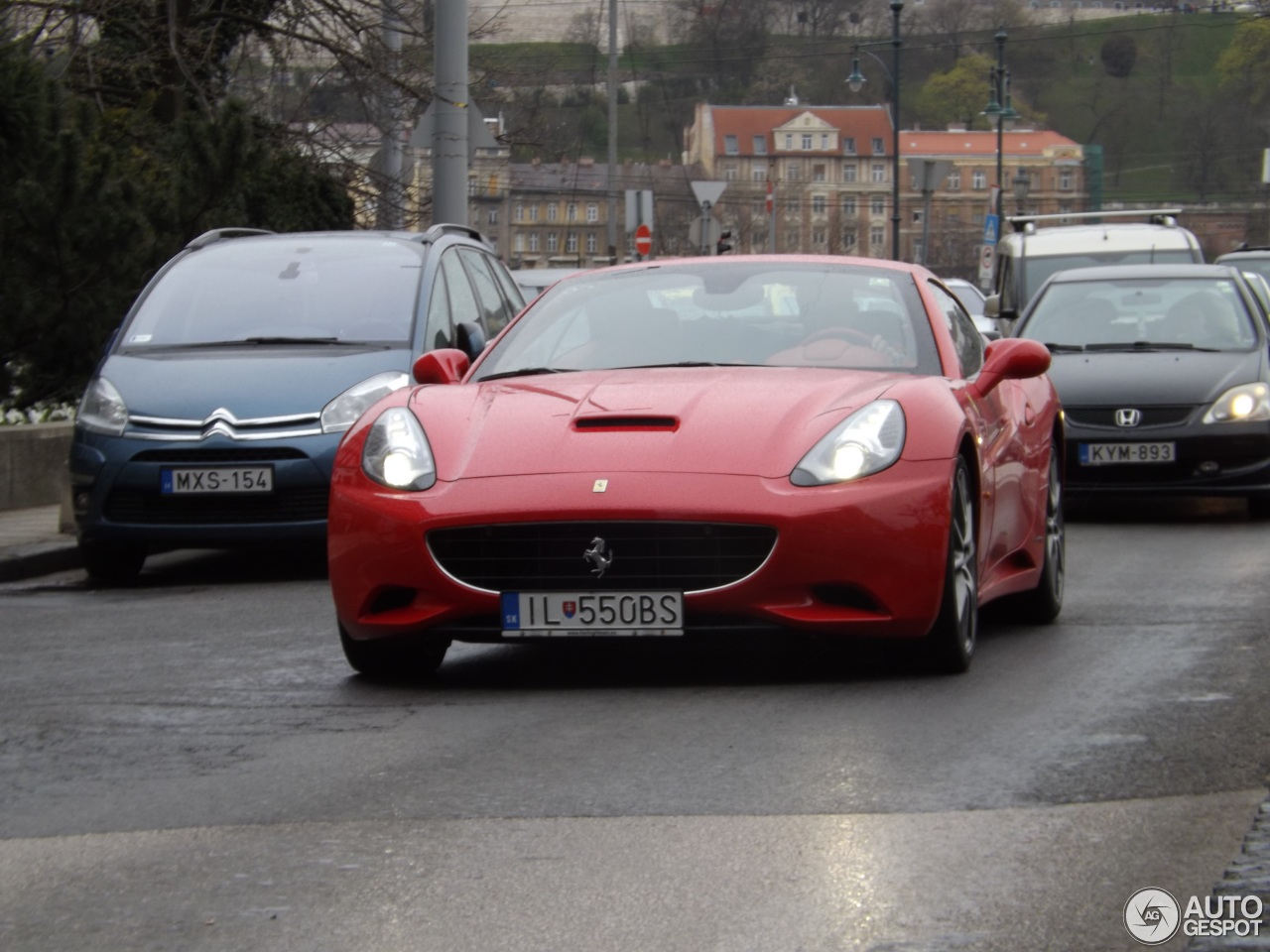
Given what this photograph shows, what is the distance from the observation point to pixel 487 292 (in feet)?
43.4

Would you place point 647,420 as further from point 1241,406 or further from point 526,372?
point 1241,406

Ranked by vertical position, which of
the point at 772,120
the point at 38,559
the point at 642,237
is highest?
the point at 772,120

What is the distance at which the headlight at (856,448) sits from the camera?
6.60 meters

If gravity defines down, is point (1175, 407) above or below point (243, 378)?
below

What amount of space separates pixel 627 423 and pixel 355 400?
4.23 metres

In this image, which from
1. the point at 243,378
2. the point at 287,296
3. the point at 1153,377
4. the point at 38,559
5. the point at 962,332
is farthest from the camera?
the point at 1153,377

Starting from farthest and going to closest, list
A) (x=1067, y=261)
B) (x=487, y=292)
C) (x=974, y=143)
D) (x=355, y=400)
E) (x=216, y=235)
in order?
(x=974, y=143), (x=1067, y=261), (x=487, y=292), (x=216, y=235), (x=355, y=400)

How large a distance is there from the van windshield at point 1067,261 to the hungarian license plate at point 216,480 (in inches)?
635

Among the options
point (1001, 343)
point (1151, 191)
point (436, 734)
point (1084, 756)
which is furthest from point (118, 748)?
point (1151, 191)

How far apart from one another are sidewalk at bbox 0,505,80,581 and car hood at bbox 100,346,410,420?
103cm

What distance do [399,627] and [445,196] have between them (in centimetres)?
1366

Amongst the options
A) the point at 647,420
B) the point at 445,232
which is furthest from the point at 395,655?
the point at 445,232

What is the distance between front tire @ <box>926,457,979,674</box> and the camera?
6.75m

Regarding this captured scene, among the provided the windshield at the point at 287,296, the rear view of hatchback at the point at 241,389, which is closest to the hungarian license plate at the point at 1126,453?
the rear view of hatchback at the point at 241,389
